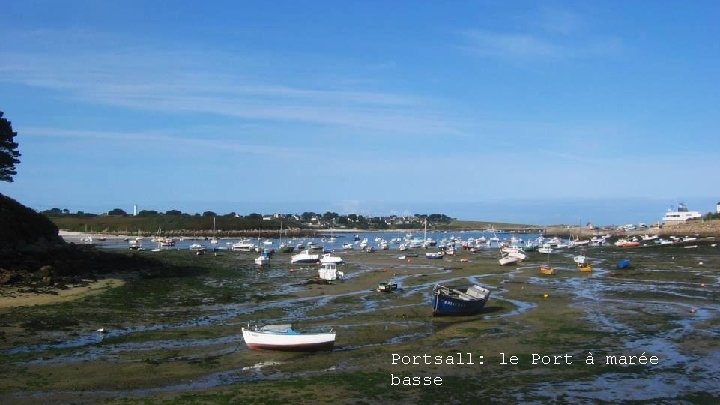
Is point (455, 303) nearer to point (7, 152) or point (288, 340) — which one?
point (288, 340)

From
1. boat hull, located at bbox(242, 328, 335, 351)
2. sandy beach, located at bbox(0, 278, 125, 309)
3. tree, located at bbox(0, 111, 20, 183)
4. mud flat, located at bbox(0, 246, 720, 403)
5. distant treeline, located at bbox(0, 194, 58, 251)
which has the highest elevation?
tree, located at bbox(0, 111, 20, 183)

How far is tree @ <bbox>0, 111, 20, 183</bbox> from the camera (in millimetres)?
66625

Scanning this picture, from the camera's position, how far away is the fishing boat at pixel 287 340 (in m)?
24.4

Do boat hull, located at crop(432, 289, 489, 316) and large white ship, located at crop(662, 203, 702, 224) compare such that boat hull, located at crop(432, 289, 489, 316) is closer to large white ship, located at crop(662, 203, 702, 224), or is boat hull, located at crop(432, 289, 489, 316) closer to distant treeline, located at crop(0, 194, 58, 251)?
distant treeline, located at crop(0, 194, 58, 251)

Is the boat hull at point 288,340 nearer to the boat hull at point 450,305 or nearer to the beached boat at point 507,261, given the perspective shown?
the boat hull at point 450,305

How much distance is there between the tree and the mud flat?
28186 millimetres

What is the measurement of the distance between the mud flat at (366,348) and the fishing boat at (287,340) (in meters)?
0.44

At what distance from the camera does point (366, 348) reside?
84.7 ft

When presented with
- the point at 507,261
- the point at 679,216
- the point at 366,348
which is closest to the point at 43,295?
the point at 366,348

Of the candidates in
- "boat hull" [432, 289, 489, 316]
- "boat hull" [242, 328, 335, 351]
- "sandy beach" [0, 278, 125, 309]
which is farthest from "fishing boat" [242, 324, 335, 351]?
"sandy beach" [0, 278, 125, 309]

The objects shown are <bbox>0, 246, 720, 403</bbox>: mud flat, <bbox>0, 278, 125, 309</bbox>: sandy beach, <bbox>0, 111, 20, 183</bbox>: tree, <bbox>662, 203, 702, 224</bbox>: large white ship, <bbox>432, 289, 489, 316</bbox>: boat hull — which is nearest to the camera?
<bbox>0, 246, 720, 403</bbox>: mud flat

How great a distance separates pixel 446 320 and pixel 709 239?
334 ft

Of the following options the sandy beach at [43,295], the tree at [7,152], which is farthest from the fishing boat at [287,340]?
the tree at [7,152]

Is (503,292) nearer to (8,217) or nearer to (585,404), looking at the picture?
(585,404)
